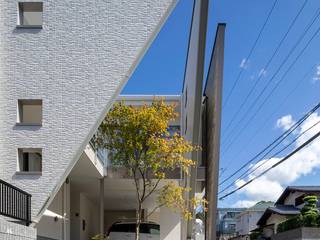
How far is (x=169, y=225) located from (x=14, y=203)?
8827mm

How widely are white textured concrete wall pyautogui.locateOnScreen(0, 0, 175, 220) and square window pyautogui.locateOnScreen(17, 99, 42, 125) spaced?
17 cm

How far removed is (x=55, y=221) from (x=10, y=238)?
7.45 m

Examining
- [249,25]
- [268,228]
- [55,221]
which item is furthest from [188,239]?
[268,228]

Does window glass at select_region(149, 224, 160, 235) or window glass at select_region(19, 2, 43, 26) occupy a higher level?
window glass at select_region(19, 2, 43, 26)

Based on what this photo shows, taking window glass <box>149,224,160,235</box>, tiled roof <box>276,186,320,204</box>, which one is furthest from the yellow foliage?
tiled roof <box>276,186,320,204</box>

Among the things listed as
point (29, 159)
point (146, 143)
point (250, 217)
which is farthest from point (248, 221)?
point (29, 159)

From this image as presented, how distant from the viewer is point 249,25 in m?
11.1

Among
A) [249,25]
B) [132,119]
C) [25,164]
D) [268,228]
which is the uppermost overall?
[249,25]

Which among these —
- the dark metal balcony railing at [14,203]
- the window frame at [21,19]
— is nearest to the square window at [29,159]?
the dark metal balcony railing at [14,203]

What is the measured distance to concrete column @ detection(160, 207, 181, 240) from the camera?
19.2 metres

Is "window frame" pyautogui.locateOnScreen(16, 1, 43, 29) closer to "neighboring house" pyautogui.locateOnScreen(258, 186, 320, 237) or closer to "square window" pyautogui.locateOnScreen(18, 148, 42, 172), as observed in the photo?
"square window" pyautogui.locateOnScreen(18, 148, 42, 172)

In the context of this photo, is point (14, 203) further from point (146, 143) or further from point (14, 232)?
point (146, 143)

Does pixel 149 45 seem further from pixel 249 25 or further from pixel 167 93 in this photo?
pixel 167 93

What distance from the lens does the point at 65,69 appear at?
43.1 feet
